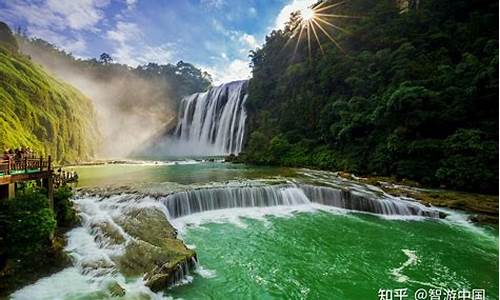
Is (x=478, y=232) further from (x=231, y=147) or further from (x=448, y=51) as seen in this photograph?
(x=231, y=147)

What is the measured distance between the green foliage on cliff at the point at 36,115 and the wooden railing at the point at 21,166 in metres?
11.2

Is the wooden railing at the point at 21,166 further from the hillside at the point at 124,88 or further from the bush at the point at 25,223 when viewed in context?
the hillside at the point at 124,88

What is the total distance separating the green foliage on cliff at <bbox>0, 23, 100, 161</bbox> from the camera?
20.4m

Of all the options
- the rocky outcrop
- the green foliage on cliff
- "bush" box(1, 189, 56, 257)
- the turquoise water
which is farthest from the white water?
the green foliage on cliff

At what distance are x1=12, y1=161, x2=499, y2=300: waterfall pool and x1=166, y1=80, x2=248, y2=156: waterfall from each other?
86.6ft

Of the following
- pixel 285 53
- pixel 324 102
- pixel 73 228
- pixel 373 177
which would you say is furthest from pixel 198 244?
pixel 285 53

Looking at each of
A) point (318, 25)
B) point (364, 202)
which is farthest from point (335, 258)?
point (318, 25)

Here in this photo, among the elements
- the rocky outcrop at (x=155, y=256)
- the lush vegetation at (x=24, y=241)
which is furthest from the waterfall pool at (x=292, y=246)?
the lush vegetation at (x=24, y=241)

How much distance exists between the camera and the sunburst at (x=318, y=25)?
107ft

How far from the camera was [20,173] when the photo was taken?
7605 mm

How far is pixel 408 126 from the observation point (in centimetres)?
1820

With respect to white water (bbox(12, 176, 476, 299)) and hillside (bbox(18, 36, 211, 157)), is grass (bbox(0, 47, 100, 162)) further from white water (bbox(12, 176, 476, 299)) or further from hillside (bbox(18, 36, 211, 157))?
hillside (bbox(18, 36, 211, 157))

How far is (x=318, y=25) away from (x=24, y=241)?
36.6 metres

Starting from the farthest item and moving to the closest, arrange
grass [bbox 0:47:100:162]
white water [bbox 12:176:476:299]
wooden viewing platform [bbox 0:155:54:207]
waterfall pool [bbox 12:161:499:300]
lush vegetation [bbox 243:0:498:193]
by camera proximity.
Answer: grass [bbox 0:47:100:162] → lush vegetation [bbox 243:0:498:193] → wooden viewing platform [bbox 0:155:54:207] → waterfall pool [bbox 12:161:499:300] → white water [bbox 12:176:476:299]
